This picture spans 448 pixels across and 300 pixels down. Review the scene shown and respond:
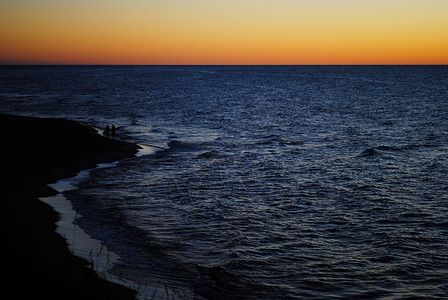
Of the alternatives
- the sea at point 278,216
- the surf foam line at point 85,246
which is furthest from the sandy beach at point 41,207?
the sea at point 278,216

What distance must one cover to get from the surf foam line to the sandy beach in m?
0.32

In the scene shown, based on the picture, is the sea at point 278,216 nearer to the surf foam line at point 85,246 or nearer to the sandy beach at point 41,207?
the surf foam line at point 85,246

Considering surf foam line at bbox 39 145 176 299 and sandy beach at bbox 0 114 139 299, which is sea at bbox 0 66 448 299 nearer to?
surf foam line at bbox 39 145 176 299

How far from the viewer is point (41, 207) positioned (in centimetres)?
1814

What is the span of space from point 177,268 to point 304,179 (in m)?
14.7

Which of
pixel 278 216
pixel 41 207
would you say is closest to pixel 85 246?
pixel 41 207

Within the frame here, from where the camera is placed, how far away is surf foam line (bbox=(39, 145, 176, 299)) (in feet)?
38.7

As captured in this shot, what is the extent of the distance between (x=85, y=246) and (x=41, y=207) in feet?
15.7

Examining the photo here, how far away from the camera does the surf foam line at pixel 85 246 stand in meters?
11.8

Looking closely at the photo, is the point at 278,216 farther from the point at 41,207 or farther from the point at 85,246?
the point at 41,207

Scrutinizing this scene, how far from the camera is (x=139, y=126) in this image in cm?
5266

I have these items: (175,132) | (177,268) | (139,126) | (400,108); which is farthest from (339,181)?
(400,108)

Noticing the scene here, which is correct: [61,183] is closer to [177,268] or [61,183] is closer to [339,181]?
[177,268]

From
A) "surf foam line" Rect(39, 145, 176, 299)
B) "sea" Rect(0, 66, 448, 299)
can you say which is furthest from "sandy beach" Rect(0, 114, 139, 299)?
"sea" Rect(0, 66, 448, 299)
